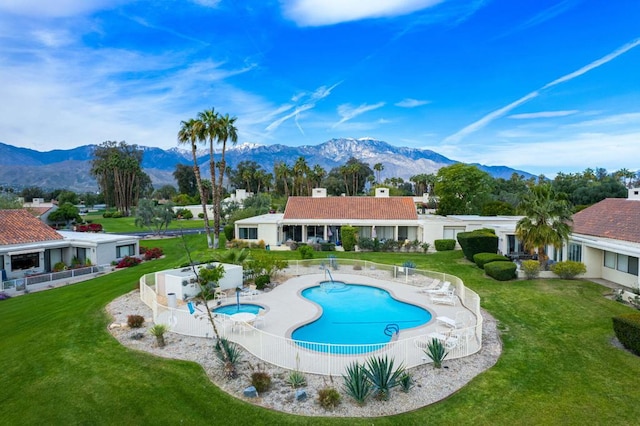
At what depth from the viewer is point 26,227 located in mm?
29344

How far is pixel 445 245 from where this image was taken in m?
33.3

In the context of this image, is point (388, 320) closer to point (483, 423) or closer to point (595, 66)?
point (483, 423)

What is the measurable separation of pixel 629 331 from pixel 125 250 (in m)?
34.9

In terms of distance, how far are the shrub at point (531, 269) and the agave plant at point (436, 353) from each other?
516 inches

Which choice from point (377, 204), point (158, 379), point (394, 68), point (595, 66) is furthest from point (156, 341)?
point (394, 68)

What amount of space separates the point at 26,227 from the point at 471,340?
34.0 meters

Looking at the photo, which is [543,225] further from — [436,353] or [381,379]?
[381,379]

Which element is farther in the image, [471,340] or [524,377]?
[471,340]

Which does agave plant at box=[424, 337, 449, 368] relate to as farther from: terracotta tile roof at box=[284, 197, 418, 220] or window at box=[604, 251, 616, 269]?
terracotta tile roof at box=[284, 197, 418, 220]

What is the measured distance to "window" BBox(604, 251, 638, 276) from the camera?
18.9m

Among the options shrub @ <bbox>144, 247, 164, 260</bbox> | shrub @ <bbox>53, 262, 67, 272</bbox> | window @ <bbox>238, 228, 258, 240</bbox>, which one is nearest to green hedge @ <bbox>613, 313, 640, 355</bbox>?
window @ <bbox>238, 228, 258, 240</bbox>

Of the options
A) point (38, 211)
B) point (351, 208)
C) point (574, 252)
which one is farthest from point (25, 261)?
point (574, 252)

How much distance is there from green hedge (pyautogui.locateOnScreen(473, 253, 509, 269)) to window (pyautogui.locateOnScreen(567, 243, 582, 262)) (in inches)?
149

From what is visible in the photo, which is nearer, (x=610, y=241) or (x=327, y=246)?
(x=610, y=241)
